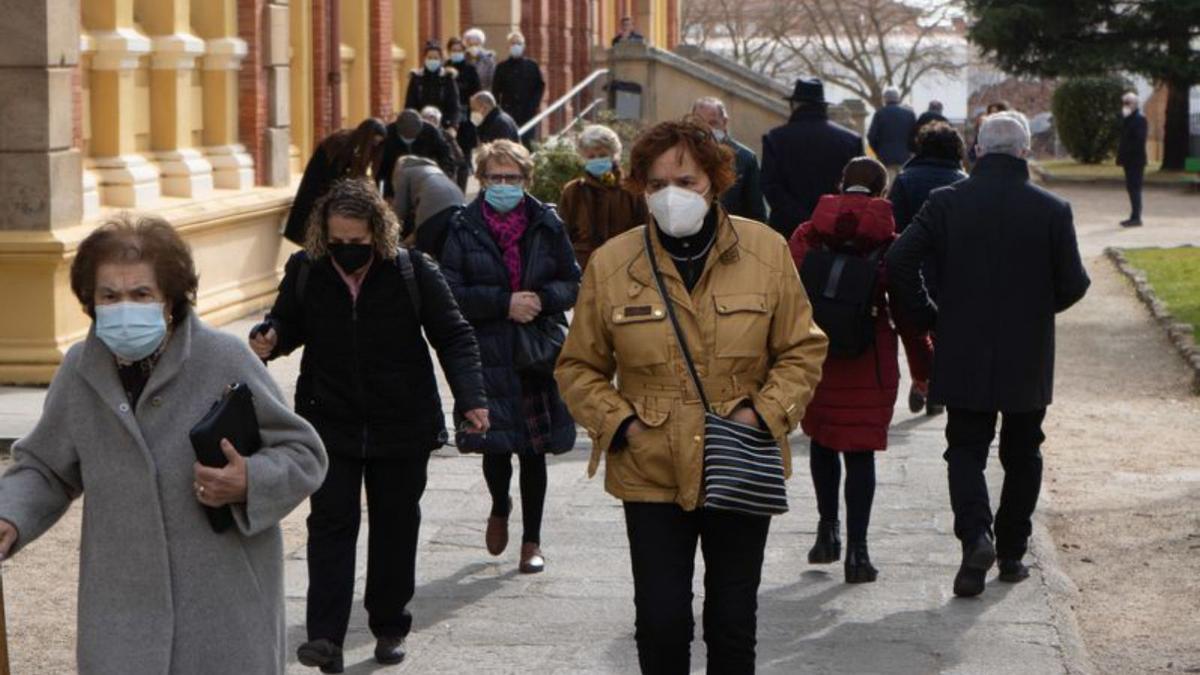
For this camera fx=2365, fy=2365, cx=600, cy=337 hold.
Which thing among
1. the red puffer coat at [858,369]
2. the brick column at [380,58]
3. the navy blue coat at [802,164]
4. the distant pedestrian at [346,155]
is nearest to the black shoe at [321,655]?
the red puffer coat at [858,369]

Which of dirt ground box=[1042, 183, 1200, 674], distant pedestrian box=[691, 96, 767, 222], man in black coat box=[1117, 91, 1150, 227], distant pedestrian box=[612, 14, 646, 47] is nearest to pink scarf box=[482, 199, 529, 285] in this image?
dirt ground box=[1042, 183, 1200, 674]

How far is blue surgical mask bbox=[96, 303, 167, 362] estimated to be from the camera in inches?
179

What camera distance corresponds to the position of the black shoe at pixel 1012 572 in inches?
342

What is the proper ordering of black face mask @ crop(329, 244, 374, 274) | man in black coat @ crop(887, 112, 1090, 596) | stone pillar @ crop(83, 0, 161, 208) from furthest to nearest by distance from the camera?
stone pillar @ crop(83, 0, 161, 208) < man in black coat @ crop(887, 112, 1090, 596) < black face mask @ crop(329, 244, 374, 274)

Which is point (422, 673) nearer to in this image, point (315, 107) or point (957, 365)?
point (957, 365)

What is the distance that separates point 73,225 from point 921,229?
7.27 meters

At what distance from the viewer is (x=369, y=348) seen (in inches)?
280

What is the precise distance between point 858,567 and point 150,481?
446cm

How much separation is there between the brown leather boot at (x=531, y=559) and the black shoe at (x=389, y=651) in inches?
60.1

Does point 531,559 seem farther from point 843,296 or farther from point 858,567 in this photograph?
point 843,296

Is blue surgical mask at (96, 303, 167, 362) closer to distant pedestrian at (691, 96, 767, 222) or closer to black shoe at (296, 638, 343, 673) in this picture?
black shoe at (296, 638, 343, 673)

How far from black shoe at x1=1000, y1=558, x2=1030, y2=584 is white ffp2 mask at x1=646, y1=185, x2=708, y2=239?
3.35m

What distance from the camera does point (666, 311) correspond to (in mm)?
5762

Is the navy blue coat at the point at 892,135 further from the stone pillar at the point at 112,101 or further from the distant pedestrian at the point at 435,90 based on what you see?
the stone pillar at the point at 112,101
